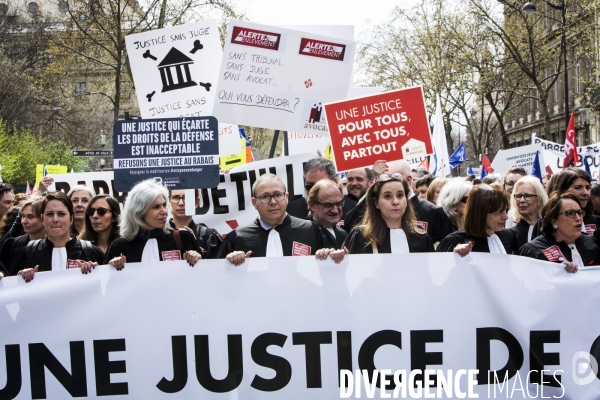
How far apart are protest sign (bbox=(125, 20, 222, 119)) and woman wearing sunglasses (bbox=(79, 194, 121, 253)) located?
196 centimetres

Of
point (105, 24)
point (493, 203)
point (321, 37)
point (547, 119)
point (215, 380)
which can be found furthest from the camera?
point (547, 119)

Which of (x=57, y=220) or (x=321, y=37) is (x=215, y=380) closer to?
(x=57, y=220)

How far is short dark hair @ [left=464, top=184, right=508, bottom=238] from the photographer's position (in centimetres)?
464

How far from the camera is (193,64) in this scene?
7375mm

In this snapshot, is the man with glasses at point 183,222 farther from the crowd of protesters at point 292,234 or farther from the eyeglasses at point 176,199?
the crowd of protesters at point 292,234

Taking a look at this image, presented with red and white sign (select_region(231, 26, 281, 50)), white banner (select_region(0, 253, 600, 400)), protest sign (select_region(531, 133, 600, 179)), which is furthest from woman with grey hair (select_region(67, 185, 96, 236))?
protest sign (select_region(531, 133, 600, 179))

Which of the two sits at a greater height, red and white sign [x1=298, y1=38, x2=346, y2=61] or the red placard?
red and white sign [x1=298, y1=38, x2=346, y2=61]

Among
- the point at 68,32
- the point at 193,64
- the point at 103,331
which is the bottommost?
the point at 103,331

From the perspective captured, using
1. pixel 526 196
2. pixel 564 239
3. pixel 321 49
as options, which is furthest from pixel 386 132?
pixel 564 239

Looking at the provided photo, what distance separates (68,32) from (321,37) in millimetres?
23352

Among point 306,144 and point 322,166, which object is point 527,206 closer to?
point 322,166

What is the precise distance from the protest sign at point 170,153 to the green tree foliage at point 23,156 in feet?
83.9

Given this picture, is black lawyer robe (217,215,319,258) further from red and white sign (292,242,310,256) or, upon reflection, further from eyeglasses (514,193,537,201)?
eyeglasses (514,193,537,201)

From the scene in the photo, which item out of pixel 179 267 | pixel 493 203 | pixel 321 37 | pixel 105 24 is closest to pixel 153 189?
pixel 179 267
